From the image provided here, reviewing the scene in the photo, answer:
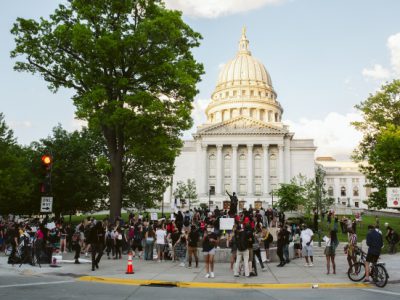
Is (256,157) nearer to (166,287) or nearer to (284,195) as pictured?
(284,195)

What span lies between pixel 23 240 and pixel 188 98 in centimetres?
1199

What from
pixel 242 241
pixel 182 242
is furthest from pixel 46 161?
pixel 242 241

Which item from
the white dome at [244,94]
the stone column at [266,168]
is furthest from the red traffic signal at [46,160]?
the white dome at [244,94]

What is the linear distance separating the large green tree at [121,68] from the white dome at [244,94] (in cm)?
8622

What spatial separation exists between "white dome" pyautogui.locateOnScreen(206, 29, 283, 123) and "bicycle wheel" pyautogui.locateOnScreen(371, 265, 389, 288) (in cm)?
9719

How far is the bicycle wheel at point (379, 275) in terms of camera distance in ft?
43.5

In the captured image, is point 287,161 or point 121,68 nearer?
point 121,68

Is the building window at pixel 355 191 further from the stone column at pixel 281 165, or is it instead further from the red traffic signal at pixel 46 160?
the red traffic signal at pixel 46 160

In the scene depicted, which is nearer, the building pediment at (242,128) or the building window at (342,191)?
the building pediment at (242,128)

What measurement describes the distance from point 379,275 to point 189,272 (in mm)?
7108

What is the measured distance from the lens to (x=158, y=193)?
4931 centimetres

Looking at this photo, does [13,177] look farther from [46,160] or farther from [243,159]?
[243,159]

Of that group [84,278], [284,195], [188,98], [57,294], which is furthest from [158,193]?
[57,294]

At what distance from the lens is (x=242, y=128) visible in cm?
8944
